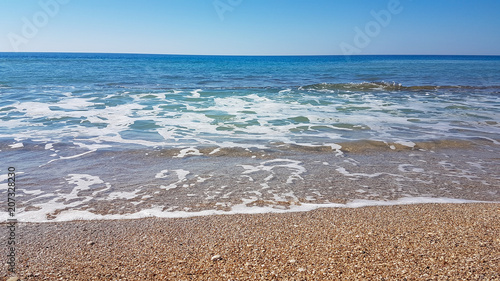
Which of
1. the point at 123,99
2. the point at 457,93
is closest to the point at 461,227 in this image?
the point at 123,99

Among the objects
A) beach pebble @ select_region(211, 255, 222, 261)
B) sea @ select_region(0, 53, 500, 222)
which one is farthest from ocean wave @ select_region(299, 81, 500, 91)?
beach pebble @ select_region(211, 255, 222, 261)

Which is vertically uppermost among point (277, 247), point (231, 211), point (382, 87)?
point (382, 87)

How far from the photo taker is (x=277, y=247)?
145 inches

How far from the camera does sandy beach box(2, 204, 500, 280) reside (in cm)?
317

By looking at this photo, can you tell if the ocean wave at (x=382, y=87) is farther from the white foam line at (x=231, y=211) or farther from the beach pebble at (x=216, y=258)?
the beach pebble at (x=216, y=258)

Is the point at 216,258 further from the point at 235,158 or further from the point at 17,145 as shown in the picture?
the point at 17,145

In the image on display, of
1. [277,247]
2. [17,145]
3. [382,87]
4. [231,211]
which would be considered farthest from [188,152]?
[382,87]

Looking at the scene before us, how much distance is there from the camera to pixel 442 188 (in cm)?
578

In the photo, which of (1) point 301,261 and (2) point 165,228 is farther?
(2) point 165,228

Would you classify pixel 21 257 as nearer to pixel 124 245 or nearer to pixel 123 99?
pixel 124 245

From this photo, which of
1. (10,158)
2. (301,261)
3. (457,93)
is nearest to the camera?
(301,261)

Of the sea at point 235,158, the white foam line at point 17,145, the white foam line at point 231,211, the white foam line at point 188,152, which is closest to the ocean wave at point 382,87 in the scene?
the sea at point 235,158

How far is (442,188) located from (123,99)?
14.6 meters

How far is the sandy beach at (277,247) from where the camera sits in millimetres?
3170
